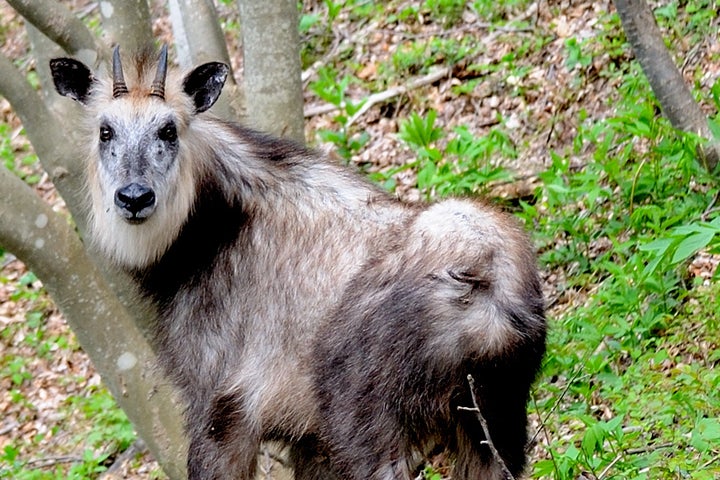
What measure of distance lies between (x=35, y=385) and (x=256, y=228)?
16.3ft

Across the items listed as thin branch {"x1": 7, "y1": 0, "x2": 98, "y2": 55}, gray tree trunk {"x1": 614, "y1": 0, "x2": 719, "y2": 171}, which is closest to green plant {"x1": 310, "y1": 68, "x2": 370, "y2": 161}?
gray tree trunk {"x1": 614, "y1": 0, "x2": 719, "y2": 171}

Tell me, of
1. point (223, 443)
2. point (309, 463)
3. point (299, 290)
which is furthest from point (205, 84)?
point (309, 463)

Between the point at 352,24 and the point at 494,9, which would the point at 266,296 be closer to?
the point at 494,9

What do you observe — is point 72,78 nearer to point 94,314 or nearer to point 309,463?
point 94,314

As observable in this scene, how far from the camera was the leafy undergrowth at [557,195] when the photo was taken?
5.03 meters

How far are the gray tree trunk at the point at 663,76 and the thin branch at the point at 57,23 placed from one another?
330 centimetres

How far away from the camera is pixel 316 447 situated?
4.94 meters

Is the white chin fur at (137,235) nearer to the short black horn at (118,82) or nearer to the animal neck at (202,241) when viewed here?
the animal neck at (202,241)

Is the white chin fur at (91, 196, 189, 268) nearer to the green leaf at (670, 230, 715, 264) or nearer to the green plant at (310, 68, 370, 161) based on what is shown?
the green leaf at (670, 230, 715, 264)

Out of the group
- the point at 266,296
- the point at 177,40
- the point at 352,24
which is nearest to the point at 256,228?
the point at 266,296

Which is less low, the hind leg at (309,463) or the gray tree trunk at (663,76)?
the gray tree trunk at (663,76)

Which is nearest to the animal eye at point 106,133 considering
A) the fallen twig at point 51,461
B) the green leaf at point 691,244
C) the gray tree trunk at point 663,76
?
the green leaf at point 691,244

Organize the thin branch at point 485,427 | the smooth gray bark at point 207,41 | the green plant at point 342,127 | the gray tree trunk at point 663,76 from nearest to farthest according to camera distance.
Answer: the thin branch at point 485,427
the smooth gray bark at point 207,41
the gray tree trunk at point 663,76
the green plant at point 342,127

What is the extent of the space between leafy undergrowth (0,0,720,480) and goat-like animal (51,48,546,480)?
0.62 meters
